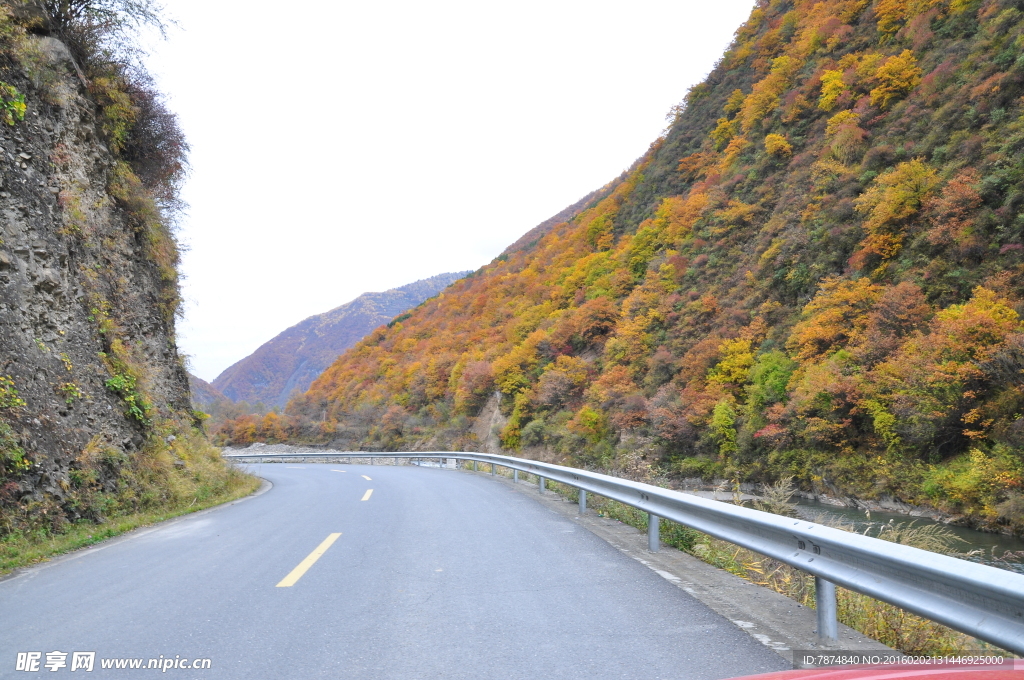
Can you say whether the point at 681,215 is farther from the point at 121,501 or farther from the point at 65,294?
the point at 121,501

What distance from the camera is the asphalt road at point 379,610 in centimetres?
322

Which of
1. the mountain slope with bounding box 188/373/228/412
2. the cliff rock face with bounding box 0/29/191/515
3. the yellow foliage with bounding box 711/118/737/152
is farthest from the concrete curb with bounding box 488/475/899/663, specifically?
the yellow foliage with bounding box 711/118/737/152

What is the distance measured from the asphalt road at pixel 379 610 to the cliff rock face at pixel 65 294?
2642 millimetres

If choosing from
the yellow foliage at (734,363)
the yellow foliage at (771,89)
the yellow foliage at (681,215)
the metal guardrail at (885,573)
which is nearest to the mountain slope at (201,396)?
the metal guardrail at (885,573)

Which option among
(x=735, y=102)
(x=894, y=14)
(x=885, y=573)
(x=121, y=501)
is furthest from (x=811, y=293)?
(x=735, y=102)

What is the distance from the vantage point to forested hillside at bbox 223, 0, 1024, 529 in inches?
620

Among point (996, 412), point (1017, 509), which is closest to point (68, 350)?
point (1017, 509)

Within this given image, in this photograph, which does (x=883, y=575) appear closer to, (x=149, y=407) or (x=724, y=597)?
(x=724, y=597)

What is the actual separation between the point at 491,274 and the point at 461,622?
7007cm

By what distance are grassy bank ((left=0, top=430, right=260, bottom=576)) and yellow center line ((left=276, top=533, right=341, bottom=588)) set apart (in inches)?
128

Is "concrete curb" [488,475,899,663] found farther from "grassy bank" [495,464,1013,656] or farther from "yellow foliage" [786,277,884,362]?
"yellow foliage" [786,277,884,362]

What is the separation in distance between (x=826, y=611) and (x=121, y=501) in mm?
10873

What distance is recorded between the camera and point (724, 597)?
434 cm

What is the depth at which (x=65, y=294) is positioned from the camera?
10406 mm
